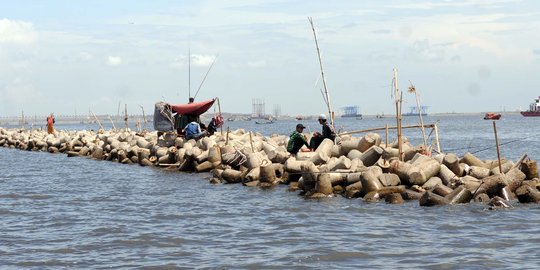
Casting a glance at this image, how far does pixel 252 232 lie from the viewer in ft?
46.8

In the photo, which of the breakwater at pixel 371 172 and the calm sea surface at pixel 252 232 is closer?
the calm sea surface at pixel 252 232

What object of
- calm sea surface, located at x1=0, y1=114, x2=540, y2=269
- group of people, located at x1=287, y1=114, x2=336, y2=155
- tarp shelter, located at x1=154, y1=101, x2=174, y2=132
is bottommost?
calm sea surface, located at x1=0, y1=114, x2=540, y2=269

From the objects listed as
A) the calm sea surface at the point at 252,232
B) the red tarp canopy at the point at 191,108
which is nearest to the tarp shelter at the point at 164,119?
the red tarp canopy at the point at 191,108

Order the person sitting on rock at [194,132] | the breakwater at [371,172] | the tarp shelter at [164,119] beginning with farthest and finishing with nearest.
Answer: the tarp shelter at [164,119], the person sitting on rock at [194,132], the breakwater at [371,172]

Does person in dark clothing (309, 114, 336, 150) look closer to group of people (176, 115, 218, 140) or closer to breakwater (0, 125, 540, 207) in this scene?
breakwater (0, 125, 540, 207)

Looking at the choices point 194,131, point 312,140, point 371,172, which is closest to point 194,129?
point 194,131

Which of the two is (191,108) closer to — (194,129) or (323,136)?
(194,129)

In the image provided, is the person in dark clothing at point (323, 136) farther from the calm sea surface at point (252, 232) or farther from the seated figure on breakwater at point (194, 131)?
the seated figure on breakwater at point (194, 131)

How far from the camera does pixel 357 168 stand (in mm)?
18609

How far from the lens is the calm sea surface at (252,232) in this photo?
1188 centimetres

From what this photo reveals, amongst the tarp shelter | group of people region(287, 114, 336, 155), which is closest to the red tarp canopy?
the tarp shelter

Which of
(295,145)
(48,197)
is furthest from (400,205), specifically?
(48,197)

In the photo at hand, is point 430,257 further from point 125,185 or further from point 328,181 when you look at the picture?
point 125,185

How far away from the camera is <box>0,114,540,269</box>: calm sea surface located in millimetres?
11883
